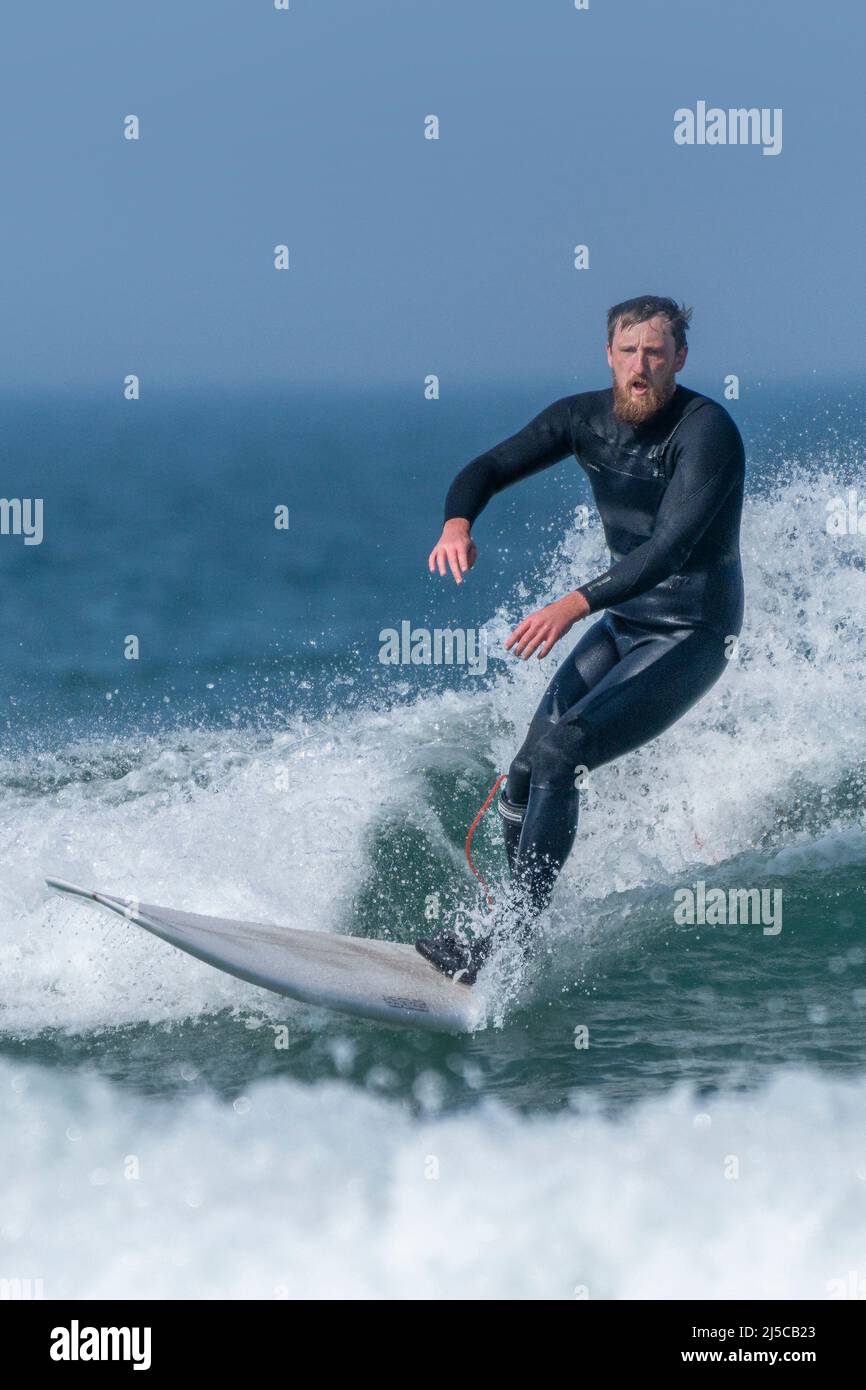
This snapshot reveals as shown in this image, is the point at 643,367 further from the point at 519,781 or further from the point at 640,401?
the point at 519,781

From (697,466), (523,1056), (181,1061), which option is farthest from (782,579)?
(181,1061)

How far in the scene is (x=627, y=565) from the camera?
5934 mm

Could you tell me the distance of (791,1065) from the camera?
605 cm

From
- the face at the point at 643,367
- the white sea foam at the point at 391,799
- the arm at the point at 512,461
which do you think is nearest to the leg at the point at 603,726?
the white sea foam at the point at 391,799

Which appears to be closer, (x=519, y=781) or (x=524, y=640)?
(x=524, y=640)

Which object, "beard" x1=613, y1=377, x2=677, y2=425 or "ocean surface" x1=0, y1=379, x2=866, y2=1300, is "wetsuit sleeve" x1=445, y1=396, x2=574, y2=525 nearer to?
"beard" x1=613, y1=377, x2=677, y2=425

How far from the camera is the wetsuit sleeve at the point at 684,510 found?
5906 millimetres

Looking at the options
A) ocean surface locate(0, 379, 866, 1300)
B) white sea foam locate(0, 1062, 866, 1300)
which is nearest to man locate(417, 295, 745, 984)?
ocean surface locate(0, 379, 866, 1300)

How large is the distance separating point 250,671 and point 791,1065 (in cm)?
1403

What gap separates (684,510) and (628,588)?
15.2 inches

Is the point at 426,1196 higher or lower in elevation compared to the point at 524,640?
lower

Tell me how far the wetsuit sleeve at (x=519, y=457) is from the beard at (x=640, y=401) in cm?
36

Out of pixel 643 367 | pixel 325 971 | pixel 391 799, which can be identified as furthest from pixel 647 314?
pixel 391 799

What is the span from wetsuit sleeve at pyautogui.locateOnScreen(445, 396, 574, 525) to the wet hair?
0.45 meters
